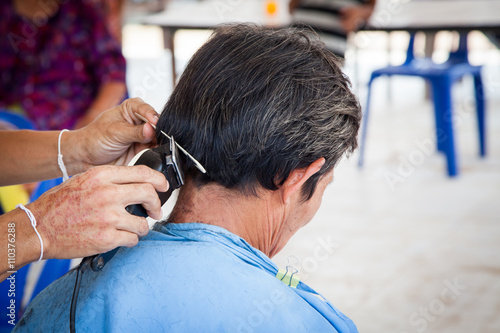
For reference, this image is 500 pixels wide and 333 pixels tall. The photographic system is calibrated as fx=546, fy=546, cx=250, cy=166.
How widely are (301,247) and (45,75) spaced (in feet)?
5.05

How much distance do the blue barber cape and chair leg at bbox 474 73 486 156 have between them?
3.59 meters

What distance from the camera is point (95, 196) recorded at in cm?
83

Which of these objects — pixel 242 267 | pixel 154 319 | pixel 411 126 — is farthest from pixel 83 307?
pixel 411 126

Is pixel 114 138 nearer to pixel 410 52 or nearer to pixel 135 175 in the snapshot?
Answer: pixel 135 175

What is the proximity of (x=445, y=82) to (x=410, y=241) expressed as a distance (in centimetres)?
135

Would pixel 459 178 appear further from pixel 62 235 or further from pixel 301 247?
pixel 62 235

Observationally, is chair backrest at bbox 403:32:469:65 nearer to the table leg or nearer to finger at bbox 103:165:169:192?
the table leg

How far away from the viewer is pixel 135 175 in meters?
0.86

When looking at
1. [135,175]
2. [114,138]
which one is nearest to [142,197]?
[135,175]

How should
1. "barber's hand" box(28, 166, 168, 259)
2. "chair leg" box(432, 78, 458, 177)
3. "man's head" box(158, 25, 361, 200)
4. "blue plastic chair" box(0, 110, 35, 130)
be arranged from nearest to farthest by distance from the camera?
"barber's hand" box(28, 166, 168, 259) → "man's head" box(158, 25, 361, 200) → "blue plastic chair" box(0, 110, 35, 130) → "chair leg" box(432, 78, 458, 177)

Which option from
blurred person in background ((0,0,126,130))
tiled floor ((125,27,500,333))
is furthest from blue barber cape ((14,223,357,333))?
blurred person in background ((0,0,126,130))

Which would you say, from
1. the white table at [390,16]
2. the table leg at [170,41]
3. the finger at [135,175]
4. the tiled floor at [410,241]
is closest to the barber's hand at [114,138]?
the finger at [135,175]

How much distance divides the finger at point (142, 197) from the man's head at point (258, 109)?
161mm

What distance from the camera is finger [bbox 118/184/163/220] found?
0.83 m
